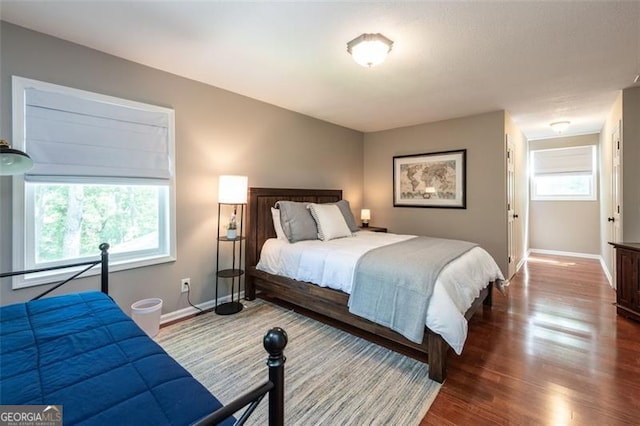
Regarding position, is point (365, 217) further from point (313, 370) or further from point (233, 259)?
point (313, 370)

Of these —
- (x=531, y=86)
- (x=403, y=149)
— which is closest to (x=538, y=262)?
(x=403, y=149)

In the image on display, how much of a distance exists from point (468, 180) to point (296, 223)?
8.85 feet

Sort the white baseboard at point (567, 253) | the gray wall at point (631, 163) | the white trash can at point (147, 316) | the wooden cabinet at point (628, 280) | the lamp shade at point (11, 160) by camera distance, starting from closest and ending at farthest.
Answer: the lamp shade at point (11, 160), the white trash can at point (147, 316), the wooden cabinet at point (628, 280), the gray wall at point (631, 163), the white baseboard at point (567, 253)

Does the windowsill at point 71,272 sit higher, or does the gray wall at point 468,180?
the gray wall at point 468,180

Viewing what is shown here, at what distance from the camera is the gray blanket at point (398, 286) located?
205 cm

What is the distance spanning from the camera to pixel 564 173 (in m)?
6.02


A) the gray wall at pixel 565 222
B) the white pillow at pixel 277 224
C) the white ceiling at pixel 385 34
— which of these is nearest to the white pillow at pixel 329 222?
the white pillow at pixel 277 224

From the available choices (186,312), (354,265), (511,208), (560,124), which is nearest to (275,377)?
(354,265)

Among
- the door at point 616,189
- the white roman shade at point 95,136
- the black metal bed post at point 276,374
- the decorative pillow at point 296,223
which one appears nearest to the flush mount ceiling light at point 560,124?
the door at point 616,189

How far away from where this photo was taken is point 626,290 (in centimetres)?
295

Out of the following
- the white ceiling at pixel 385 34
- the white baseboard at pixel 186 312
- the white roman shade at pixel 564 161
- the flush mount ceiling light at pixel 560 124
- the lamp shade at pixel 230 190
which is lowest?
the white baseboard at pixel 186 312

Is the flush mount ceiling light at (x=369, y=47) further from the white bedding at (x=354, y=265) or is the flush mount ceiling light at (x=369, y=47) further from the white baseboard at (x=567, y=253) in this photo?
the white baseboard at (x=567, y=253)

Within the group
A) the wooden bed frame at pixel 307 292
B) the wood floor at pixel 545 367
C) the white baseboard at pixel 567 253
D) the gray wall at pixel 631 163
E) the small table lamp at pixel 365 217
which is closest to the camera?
the wood floor at pixel 545 367

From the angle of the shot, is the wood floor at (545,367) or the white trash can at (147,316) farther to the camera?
the white trash can at (147,316)
